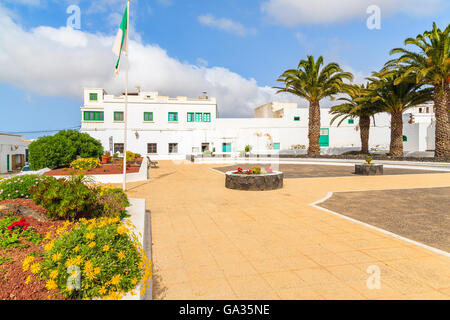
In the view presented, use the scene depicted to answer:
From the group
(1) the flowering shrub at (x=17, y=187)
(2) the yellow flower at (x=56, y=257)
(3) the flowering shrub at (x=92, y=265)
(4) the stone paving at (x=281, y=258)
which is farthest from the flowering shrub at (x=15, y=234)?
(1) the flowering shrub at (x=17, y=187)

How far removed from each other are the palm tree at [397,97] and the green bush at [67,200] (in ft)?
84.8

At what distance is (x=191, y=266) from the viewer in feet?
14.3

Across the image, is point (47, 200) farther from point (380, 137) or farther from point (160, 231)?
point (380, 137)

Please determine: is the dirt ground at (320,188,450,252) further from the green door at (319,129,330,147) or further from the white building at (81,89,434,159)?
the green door at (319,129,330,147)

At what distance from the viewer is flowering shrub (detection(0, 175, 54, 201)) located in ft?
22.0

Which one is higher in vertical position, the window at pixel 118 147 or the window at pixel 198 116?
the window at pixel 198 116

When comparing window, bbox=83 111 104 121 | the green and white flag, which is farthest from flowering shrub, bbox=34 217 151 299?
window, bbox=83 111 104 121

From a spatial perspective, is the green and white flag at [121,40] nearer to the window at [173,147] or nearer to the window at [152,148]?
the window at [152,148]

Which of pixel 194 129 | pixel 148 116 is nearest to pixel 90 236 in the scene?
pixel 194 129

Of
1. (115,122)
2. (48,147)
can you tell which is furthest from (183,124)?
(48,147)

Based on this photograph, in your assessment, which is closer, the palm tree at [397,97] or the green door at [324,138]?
the palm tree at [397,97]

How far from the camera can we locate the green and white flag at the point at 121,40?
33.7 ft

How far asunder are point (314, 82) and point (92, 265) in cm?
2897

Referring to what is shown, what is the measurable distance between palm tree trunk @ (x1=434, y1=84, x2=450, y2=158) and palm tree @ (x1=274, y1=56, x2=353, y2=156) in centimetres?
822
